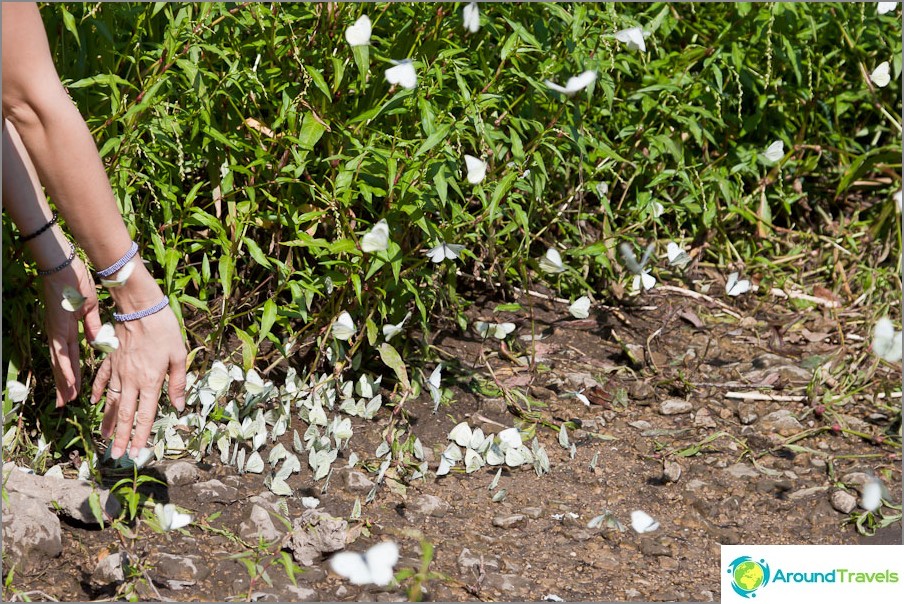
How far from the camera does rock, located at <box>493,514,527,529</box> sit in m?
2.25

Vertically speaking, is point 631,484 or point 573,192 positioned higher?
point 573,192

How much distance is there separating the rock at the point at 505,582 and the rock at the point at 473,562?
24mm

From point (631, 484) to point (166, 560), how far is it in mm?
1077

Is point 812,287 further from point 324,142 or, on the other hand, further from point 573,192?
point 324,142

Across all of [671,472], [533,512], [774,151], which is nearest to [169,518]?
[533,512]

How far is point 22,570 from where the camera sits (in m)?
1.97

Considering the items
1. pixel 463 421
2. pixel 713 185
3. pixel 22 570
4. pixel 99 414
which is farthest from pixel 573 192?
pixel 22 570

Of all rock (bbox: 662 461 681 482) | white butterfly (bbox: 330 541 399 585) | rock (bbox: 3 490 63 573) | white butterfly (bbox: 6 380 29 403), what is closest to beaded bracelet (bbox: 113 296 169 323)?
white butterfly (bbox: 6 380 29 403)

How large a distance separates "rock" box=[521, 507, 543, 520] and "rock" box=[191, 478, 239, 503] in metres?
0.64

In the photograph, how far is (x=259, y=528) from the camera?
2107 mm

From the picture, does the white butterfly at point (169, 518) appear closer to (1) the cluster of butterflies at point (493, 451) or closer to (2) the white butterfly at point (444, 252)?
(1) the cluster of butterflies at point (493, 451)

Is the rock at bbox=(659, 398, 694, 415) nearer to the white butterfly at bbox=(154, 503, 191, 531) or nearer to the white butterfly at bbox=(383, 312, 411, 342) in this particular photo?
the white butterfly at bbox=(383, 312, 411, 342)

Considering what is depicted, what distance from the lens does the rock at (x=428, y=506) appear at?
2.26m

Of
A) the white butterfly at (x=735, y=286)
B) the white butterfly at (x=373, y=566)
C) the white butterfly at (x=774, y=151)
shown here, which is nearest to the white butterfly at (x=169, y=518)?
the white butterfly at (x=373, y=566)
